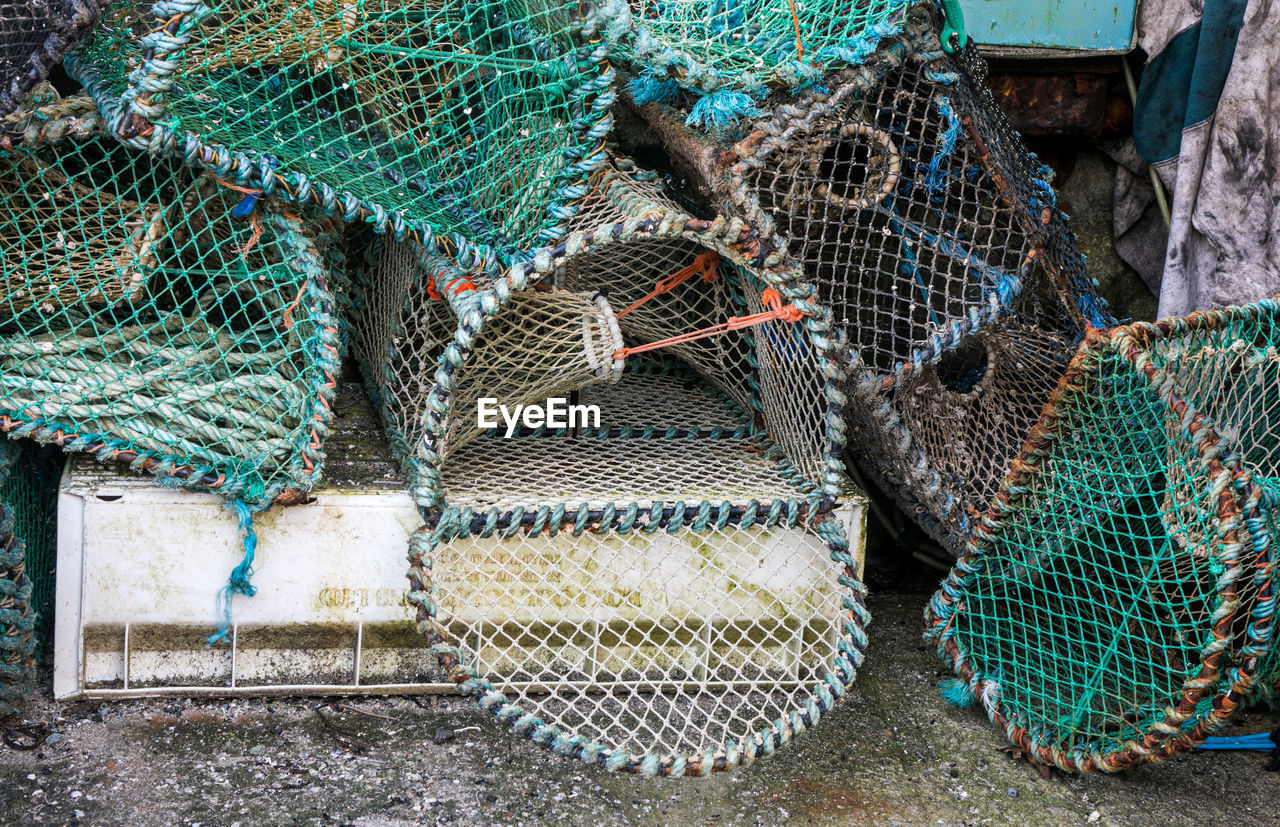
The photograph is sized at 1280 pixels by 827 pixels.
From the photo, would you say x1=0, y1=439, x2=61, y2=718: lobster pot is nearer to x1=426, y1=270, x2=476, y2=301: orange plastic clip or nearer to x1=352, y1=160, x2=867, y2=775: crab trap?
x1=352, y1=160, x2=867, y2=775: crab trap

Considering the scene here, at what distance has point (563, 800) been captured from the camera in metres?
2.07

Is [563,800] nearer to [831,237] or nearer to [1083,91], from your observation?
[831,237]

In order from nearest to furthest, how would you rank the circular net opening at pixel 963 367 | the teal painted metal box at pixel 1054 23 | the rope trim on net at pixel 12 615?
the rope trim on net at pixel 12 615 < the circular net opening at pixel 963 367 < the teal painted metal box at pixel 1054 23

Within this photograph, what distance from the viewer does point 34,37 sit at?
1.93 metres

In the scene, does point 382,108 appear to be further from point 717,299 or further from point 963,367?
point 963,367

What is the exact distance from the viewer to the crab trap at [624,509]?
2.08 metres

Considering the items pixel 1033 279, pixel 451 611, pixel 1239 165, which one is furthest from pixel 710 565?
pixel 1239 165

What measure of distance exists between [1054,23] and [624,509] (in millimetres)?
1946

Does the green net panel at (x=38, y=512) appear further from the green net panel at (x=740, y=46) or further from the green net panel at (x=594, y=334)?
the green net panel at (x=740, y=46)

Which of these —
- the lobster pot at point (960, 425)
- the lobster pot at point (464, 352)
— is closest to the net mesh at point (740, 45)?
the lobster pot at point (464, 352)

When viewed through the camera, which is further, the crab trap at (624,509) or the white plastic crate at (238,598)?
the white plastic crate at (238,598)

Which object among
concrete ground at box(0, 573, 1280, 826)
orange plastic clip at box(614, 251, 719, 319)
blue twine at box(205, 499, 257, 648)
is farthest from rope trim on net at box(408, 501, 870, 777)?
orange plastic clip at box(614, 251, 719, 319)

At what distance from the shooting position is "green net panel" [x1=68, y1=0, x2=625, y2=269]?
2.06m

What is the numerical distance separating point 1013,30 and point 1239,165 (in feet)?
2.29
